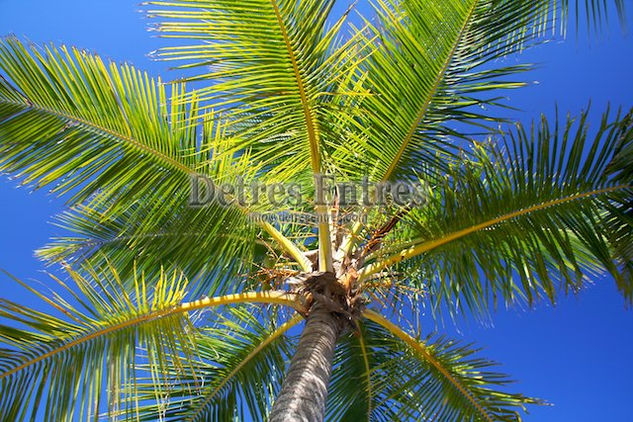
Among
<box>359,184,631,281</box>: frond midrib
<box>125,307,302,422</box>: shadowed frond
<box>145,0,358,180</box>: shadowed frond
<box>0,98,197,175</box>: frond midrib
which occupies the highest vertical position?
<box>145,0,358,180</box>: shadowed frond

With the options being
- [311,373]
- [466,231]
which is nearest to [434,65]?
[466,231]

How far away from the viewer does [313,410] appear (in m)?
2.68

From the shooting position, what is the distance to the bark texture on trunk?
8.63ft

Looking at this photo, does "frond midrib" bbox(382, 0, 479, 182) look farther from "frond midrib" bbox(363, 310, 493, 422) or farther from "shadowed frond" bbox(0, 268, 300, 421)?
"shadowed frond" bbox(0, 268, 300, 421)

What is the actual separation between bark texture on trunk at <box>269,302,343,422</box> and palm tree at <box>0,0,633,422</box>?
0.5 inches

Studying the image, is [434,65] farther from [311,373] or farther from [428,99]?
[311,373]

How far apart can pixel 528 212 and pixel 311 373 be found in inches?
61.1

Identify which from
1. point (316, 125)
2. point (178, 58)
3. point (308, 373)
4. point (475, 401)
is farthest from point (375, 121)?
point (475, 401)

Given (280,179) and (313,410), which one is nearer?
(313,410)

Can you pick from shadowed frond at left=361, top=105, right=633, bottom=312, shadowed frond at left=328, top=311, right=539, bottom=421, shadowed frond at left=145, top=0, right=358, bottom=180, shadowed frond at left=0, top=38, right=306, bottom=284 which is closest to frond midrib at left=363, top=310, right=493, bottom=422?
shadowed frond at left=328, top=311, right=539, bottom=421

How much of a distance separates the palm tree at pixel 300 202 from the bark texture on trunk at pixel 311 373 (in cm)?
1

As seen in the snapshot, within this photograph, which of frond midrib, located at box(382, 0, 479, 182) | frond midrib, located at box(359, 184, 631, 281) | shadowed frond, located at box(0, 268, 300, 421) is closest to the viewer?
shadowed frond, located at box(0, 268, 300, 421)

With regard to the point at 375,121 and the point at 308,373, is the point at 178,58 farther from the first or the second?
the point at 308,373

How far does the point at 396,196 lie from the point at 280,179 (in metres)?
0.84
